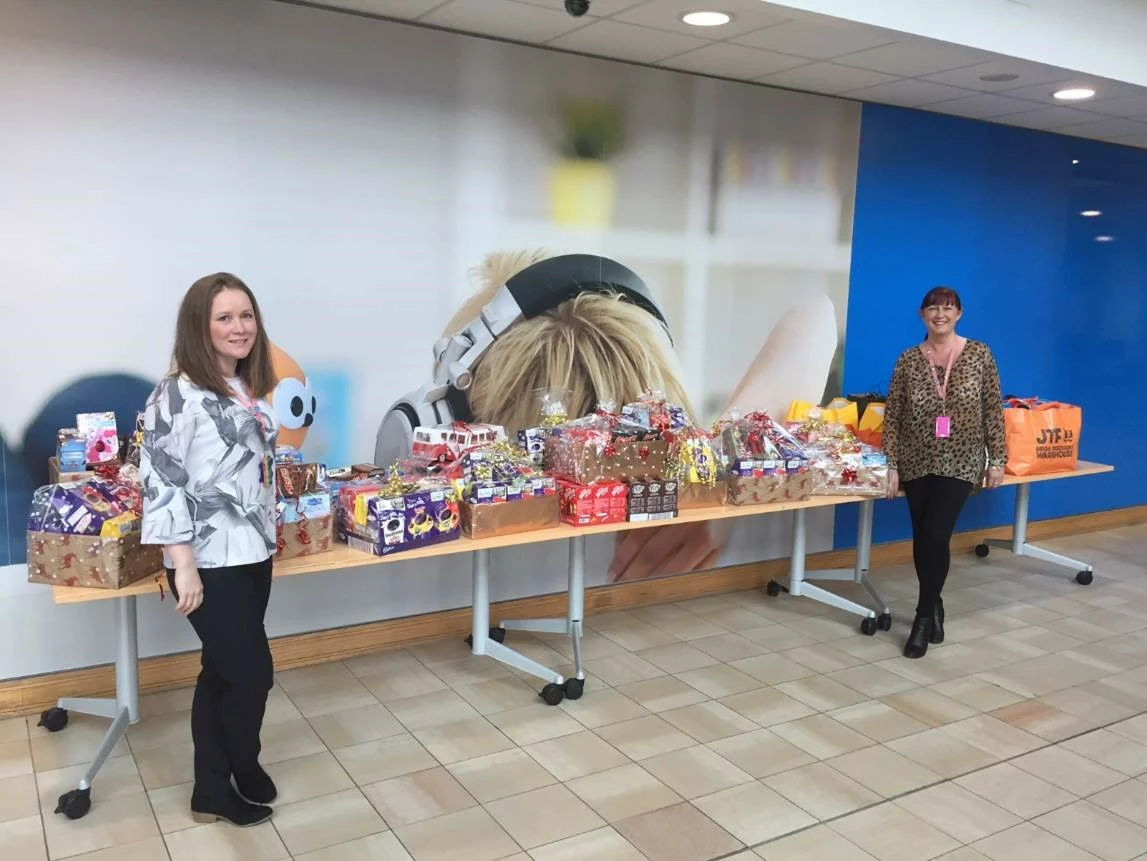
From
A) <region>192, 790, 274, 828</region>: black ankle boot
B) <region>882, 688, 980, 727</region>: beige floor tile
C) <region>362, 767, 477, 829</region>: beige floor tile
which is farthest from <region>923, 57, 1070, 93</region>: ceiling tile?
<region>192, 790, 274, 828</region>: black ankle boot

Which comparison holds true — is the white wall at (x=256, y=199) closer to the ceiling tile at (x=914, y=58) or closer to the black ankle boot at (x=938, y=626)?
the ceiling tile at (x=914, y=58)

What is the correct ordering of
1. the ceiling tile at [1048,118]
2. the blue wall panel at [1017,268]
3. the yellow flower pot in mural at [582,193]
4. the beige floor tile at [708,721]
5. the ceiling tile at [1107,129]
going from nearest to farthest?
the beige floor tile at [708,721], the yellow flower pot in mural at [582,193], the ceiling tile at [1048,118], the blue wall panel at [1017,268], the ceiling tile at [1107,129]

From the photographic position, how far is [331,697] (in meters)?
3.68

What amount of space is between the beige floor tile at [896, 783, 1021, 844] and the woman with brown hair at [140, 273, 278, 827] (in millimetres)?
2068

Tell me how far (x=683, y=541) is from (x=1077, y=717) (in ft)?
6.35

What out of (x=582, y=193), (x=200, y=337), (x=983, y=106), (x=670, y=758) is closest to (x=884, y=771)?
(x=670, y=758)

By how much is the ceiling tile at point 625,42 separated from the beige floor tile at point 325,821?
117 inches

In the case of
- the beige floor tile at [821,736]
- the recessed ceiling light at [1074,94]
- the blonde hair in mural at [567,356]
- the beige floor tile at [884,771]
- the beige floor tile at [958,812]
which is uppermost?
the recessed ceiling light at [1074,94]

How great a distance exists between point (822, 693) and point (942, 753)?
570mm

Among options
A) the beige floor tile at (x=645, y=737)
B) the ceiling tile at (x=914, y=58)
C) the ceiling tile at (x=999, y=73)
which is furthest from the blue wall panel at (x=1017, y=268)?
the beige floor tile at (x=645, y=737)

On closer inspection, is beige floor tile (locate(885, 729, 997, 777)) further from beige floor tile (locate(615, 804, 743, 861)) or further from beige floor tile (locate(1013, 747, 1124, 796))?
beige floor tile (locate(615, 804, 743, 861))

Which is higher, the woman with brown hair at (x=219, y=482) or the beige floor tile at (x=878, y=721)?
the woman with brown hair at (x=219, y=482)

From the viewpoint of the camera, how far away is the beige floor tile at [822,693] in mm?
3744

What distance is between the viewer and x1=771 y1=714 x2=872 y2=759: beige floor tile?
3.37 meters
